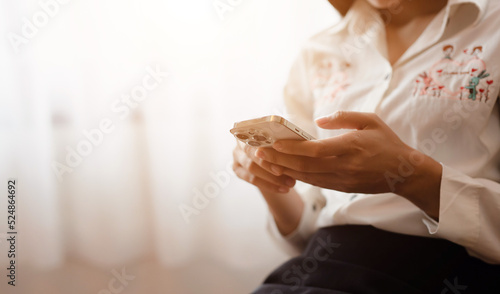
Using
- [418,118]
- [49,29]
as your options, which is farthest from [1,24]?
[418,118]

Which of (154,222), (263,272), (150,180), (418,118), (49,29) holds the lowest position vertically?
(263,272)

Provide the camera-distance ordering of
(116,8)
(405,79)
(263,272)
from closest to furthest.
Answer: (405,79) → (116,8) → (263,272)

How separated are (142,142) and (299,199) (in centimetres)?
42

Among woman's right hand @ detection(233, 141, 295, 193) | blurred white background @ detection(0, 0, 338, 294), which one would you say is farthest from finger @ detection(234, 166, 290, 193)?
blurred white background @ detection(0, 0, 338, 294)

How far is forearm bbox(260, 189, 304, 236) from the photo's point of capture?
0.70m

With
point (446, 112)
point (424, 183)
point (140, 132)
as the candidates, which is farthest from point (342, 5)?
point (140, 132)

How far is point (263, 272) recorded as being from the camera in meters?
1.00

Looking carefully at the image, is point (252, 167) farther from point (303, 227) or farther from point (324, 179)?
point (303, 227)

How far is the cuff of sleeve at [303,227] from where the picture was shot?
73cm

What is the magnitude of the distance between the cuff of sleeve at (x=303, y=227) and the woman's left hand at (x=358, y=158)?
24cm

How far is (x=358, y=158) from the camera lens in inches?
18.5

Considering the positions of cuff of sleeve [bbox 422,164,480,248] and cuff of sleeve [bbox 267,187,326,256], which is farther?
cuff of sleeve [bbox 267,187,326,256]

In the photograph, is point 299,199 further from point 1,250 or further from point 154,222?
point 1,250

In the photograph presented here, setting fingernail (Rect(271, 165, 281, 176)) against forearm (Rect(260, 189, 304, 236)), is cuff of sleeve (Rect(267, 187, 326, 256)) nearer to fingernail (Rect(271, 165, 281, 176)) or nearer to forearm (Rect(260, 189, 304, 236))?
forearm (Rect(260, 189, 304, 236))
